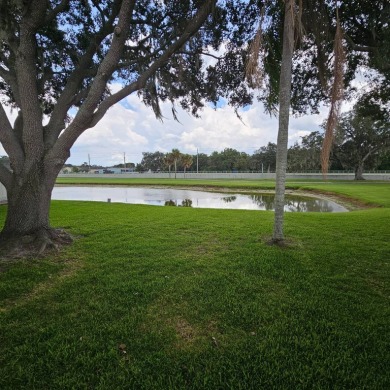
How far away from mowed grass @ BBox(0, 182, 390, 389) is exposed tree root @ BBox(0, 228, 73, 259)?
35 cm

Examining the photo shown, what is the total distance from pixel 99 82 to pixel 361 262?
20.2 feet

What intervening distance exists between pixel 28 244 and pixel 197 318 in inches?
160

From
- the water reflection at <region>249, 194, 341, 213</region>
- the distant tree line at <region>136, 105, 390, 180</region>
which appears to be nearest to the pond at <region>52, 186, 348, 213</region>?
the water reflection at <region>249, 194, 341, 213</region>

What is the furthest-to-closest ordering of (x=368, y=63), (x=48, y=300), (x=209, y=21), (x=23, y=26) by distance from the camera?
1. (x=368, y=63)
2. (x=209, y=21)
3. (x=23, y=26)
4. (x=48, y=300)

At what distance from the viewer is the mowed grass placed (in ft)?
6.63

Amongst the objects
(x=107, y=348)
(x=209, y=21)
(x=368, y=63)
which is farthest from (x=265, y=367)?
(x=368, y=63)

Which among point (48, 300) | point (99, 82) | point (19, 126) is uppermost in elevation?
point (99, 82)

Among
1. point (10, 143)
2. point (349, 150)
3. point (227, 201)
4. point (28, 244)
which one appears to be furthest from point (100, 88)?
point (349, 150)

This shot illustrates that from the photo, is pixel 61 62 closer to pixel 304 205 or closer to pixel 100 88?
pixel 100 88

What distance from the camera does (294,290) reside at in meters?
A: 3.43

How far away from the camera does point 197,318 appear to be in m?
2.82

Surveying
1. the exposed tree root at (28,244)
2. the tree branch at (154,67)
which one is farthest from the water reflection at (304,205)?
the exposed tree root at (28,244)

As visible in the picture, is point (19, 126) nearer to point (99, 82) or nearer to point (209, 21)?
point (99, 82)

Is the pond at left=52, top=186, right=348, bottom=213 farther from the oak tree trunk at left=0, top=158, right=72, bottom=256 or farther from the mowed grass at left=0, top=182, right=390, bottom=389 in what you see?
the oak tree trunk at left=0, top=158, right=72, bottom=256
